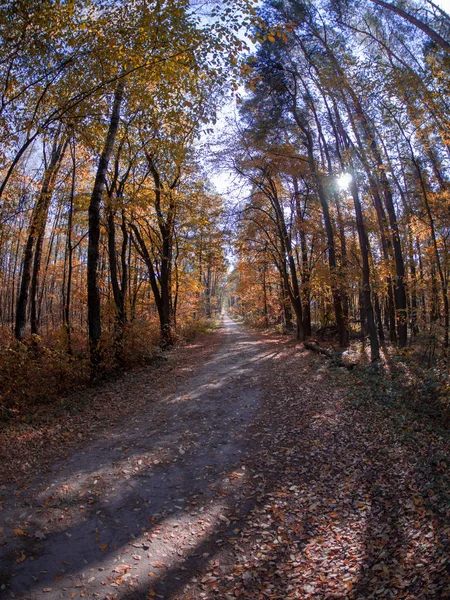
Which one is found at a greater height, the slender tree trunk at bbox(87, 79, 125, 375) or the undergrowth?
the slender tree trunk at bbox(87, 79, 125, 375)

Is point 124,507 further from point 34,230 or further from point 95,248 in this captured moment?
point 34,230

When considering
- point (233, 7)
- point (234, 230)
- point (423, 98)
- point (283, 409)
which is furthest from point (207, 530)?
point (234, 230)

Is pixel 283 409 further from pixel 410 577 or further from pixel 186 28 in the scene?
pixel 186 28

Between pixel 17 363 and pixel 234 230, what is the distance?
46.7 feet

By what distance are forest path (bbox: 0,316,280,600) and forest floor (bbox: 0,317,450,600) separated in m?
0.02

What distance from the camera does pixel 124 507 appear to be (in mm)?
4434

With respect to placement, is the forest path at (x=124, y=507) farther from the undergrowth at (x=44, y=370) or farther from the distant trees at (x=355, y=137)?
the distant trees at (x=355, y=137)

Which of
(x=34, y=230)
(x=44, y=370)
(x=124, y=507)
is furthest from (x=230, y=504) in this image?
(x=34, y=230)

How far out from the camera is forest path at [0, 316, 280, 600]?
334 cm

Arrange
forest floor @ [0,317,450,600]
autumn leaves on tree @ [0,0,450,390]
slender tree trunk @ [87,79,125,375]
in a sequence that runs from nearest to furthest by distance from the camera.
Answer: forest floor @ [0,317,450,600], autumn leaves on tree @ [0,0,450,390], slender tree trunk @ [87,79,125,375]

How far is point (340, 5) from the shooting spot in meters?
10.9

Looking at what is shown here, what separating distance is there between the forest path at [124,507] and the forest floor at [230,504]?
2cm

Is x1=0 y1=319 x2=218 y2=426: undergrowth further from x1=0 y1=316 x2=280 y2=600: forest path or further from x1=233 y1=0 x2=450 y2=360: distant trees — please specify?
x1=233 y1=0 x2=450 y2=360: distant trees

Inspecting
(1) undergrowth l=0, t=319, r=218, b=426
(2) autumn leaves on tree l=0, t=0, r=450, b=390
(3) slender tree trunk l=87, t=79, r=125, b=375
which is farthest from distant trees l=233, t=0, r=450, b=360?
(1) undergrowth l=0, t=319, r=218, b=426
